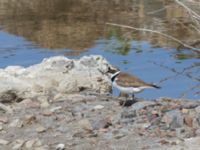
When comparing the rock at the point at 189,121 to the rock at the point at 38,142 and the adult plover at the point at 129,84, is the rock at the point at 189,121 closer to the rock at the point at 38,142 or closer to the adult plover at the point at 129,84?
the adult plover at the point at 129,84

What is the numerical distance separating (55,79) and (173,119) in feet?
7.40

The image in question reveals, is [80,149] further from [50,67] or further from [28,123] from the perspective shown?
[50,67]

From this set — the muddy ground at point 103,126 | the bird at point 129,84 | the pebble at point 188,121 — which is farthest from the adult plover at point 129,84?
the pebble at point 188,121

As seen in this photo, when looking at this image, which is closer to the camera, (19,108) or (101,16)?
(19,108)

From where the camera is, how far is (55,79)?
8180 mm

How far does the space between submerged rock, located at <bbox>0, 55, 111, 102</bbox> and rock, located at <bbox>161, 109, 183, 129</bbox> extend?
71.2 inches

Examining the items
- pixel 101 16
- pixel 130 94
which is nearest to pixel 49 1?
pixel 101 16

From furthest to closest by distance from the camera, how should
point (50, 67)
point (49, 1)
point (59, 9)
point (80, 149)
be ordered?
point (49, 1), point (59, 9), point (50, 67), point (80, 149)

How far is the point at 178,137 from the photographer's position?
5.89 m

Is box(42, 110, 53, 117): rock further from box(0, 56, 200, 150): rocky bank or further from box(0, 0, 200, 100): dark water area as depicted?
box(0, 0, 200, 100): dark water area

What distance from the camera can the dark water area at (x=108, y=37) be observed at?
9023 mm

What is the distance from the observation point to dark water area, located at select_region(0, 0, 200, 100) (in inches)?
355

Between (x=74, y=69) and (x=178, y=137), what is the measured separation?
2.74 meters

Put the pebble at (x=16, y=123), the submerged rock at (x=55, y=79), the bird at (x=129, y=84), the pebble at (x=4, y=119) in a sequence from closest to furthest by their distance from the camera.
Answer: the pebble at (x=16, y=123)
the pebble at (x=4, y=119)
the bird at (x=129, y=84)
the submerged rock at (x=55, y=79)
